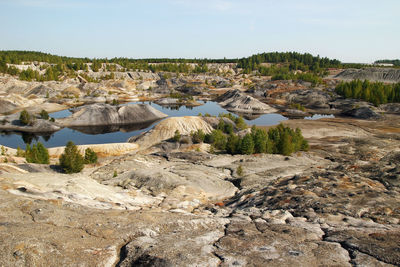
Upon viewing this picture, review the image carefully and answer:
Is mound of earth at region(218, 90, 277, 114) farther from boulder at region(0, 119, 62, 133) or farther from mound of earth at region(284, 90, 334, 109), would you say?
boulder at region(0, 119, 62, 133)

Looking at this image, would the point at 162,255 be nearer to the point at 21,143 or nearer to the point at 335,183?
the point at 335,183

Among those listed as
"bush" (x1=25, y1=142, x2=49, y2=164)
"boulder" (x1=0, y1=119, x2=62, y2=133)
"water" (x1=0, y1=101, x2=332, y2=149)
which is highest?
"bush" (x1=25, y1=142, x2=49, y2=164)

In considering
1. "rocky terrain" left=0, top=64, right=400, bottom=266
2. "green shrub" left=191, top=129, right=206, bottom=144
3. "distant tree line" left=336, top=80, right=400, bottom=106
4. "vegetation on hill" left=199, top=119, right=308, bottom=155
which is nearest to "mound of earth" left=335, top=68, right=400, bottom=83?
"distant tree line" left=336, top=80, right=400, bottom=106

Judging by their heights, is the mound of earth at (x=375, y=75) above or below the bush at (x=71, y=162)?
above

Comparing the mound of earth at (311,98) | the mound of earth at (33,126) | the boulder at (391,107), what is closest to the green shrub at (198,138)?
the mound of earth at (33,126)

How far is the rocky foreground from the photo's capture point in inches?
510

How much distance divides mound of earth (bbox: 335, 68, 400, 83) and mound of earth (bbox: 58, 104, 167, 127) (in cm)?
14630

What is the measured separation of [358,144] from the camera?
187 feet

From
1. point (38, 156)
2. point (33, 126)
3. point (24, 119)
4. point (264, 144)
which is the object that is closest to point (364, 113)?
point (264, 144)

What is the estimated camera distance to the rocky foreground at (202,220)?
12953mm

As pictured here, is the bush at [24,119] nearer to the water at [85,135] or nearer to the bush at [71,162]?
the water at [85,135]

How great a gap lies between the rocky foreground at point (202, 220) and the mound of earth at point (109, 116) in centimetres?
5744

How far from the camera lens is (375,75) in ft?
571

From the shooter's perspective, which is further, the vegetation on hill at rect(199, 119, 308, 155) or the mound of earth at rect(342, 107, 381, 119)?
the mound of earth at rect(342, 107, 381, 119)
